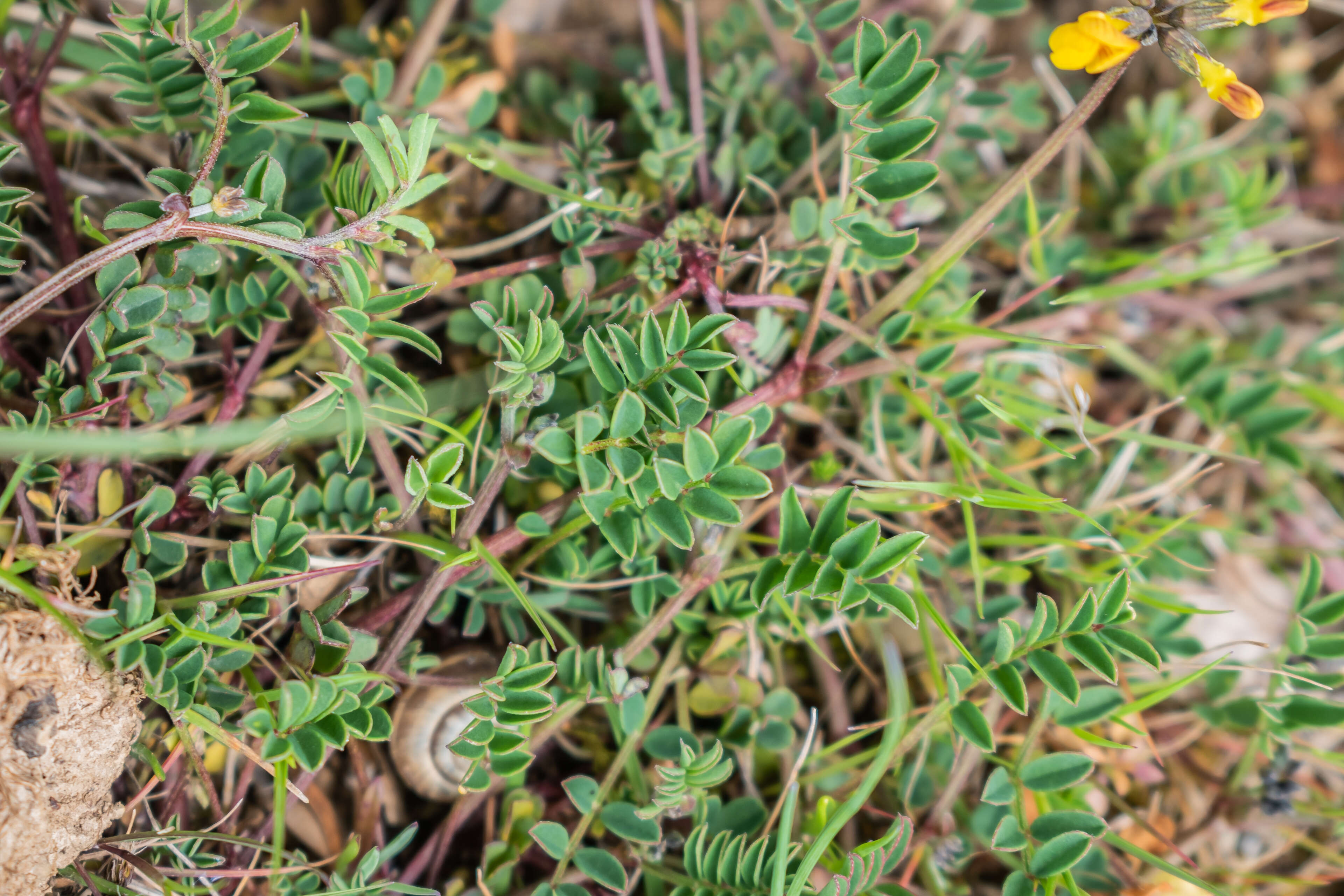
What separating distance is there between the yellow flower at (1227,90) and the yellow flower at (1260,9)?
2.8 inches

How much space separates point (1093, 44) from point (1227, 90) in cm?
28

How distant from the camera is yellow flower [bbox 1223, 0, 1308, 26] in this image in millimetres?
1409

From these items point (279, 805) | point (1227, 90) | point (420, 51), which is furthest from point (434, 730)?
point (1227, 90)

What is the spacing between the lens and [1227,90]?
1.50 m

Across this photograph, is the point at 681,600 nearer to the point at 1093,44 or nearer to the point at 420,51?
the point at 1093,44

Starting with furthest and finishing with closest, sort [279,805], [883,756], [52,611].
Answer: [883,756], [279,805], [52,611]

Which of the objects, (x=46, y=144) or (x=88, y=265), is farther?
(x=46, y=144)

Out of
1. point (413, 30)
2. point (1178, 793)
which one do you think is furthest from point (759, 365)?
point (1178, 793)

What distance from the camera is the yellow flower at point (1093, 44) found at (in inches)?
55.4

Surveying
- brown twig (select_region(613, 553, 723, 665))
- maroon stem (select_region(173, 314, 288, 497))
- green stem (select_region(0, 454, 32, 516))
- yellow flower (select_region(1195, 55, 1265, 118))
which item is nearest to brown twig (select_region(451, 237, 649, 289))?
maroon stem (select_region(173, 314, 288, 497))

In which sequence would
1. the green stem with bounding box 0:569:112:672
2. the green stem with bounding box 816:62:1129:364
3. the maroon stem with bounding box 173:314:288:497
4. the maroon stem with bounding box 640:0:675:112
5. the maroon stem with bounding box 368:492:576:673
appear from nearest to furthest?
the green stem with bounding box 0:569:112:672, the green stem with bounding box 816:62:1129:364, the maroon stem with bounding box 368:492:576:673, the maroon stem with bounding box 173:314:288:497, the maroon stem with bounding box 640:0:675:112

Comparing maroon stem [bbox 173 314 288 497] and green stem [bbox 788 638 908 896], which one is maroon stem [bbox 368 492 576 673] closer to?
maroon stem [bbox 173 314 288 497]

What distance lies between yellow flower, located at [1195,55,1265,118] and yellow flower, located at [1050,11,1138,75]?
120 millimetres

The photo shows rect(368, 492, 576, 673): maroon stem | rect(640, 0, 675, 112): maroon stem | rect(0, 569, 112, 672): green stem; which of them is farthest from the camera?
rect(640, 0, 675, 112): maroon stem
